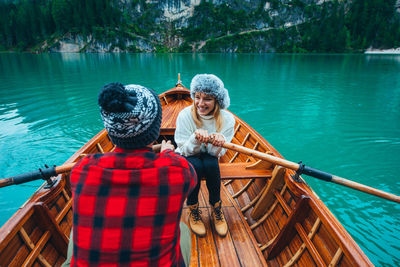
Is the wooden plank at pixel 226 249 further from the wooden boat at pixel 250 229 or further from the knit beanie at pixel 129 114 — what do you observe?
the knit beanie at pixel 129 114

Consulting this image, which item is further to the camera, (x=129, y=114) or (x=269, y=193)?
(x=269, y=193)

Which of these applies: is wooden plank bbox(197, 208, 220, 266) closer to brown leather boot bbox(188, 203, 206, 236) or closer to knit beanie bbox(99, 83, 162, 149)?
brown leather boot bbox(188, 203, 206, 236)

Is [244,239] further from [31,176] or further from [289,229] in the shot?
[31,176]

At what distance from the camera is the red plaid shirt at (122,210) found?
0.90m

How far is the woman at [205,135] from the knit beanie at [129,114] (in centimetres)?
119

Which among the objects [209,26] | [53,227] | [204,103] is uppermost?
[209,26]

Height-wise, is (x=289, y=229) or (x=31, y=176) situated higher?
(x=31, y=176)

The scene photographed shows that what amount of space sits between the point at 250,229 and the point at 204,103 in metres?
1.79

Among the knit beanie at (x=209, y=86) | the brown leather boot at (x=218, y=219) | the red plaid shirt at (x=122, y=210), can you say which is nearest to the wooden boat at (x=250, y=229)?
the brown leather boot at (x=218, y=219)

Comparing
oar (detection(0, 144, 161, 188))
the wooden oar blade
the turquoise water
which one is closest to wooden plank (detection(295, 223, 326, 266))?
the turquoise water

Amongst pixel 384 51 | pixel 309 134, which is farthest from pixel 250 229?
pixel 384 51

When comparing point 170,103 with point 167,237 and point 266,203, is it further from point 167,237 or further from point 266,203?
point 167,237

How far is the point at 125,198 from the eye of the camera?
907 millimetres

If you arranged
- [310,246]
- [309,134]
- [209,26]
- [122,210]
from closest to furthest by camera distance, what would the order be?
[122,210], [310,246], [309,134], [209,26]
